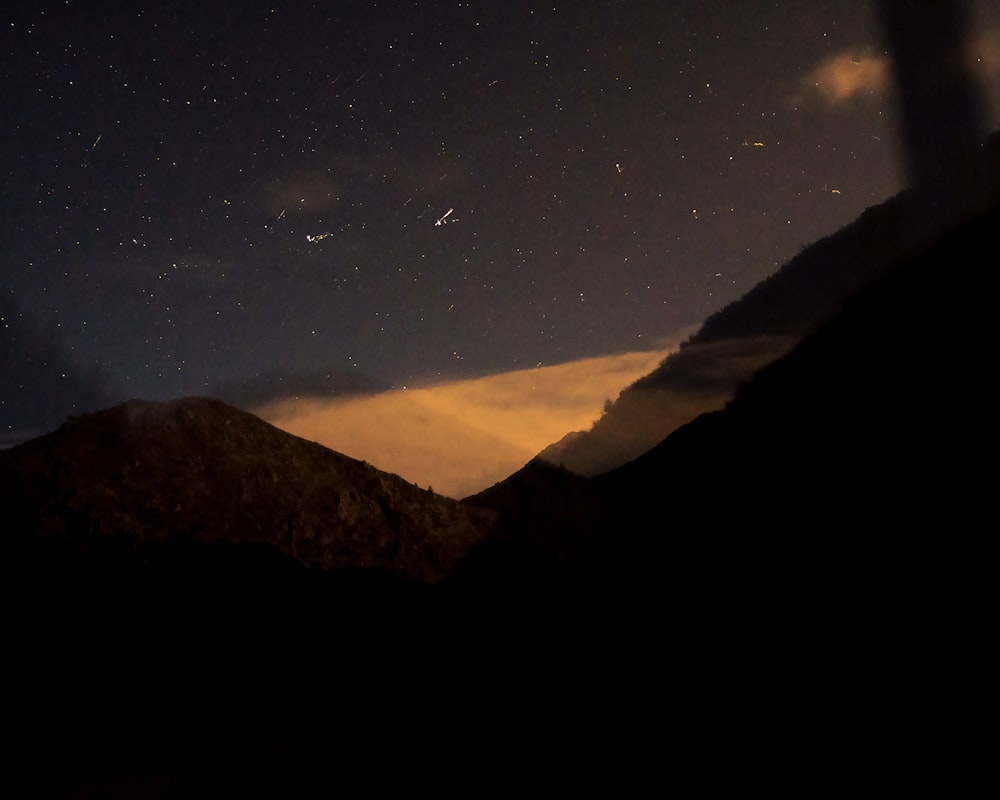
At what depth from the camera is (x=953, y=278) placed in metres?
10.4

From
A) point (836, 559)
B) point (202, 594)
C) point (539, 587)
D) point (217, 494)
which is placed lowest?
point (539, 587)

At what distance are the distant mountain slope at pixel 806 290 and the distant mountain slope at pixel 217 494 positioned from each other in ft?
18.6

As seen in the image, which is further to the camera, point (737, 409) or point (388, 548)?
point (737, 409)

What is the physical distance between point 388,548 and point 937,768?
8.79 metres

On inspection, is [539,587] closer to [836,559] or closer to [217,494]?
[836,559]

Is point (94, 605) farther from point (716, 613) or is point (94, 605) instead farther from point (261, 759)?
point (716, 613)

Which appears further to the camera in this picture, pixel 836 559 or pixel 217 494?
pixel 217 494

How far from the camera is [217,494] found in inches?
436

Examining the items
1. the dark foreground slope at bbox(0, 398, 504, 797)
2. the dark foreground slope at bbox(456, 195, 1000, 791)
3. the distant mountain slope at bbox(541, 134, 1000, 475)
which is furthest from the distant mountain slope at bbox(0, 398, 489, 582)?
the distant mountain slope at bbox(541, 134, 1000, 475)

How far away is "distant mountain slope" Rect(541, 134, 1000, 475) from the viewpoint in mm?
14836

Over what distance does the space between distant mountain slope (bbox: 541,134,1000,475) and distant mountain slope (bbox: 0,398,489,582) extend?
566 centimetres

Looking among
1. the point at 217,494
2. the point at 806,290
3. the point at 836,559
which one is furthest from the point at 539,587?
the point at 806,290

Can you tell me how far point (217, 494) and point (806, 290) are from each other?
14.5 m

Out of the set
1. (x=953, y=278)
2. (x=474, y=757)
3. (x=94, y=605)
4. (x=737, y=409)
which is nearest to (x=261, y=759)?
(x=474, y=757)
